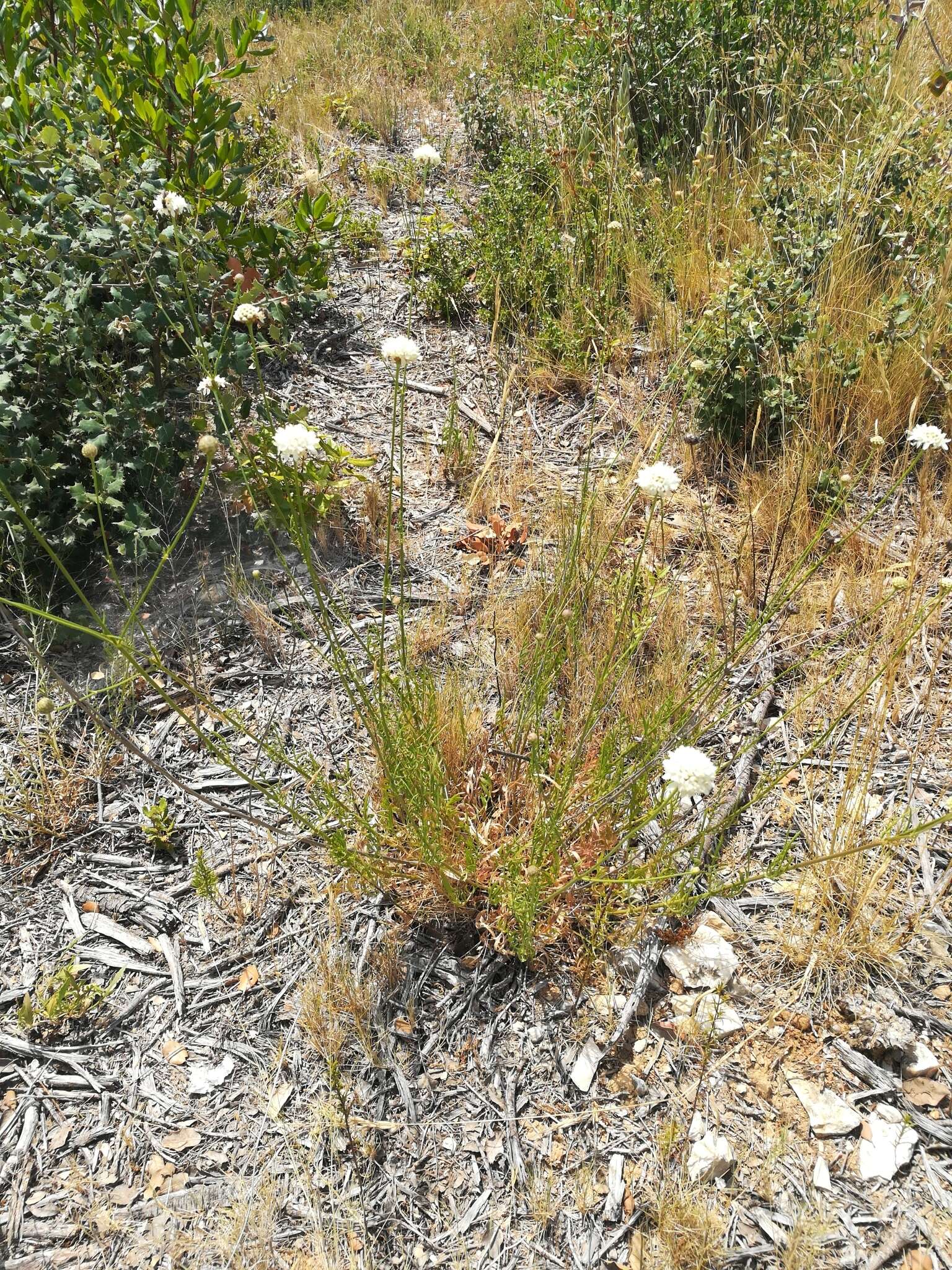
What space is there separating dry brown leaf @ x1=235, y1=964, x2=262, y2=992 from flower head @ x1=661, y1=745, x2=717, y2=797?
1.06 metres

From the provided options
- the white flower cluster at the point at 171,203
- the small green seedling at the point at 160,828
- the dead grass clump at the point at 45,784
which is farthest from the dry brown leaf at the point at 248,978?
the white flower cluster at the point at 171,203

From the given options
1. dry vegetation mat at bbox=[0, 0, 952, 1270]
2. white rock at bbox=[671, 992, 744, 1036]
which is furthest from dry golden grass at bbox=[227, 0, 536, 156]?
white rock at bbox=[671, 992, 744, 1036]

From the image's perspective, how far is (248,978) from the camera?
77.2 inches

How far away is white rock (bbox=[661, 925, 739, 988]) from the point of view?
1.91m

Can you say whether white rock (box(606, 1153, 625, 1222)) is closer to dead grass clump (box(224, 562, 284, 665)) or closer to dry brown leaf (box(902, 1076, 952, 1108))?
dry brown leaf (box(902, 1076, 952, 1108))

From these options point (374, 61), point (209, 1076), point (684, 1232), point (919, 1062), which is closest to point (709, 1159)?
point (684, 1232)

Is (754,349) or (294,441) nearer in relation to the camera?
(294,441)

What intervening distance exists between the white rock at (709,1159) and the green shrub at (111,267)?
206cm

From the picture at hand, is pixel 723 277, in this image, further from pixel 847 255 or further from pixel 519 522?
pixel 519 522

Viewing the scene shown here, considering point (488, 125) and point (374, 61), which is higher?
point (374, 61)

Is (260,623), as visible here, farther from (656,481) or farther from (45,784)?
(656,481)

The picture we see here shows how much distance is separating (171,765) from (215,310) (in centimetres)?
157

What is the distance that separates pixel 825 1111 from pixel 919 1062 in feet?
0.72

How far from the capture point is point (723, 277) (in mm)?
3213
